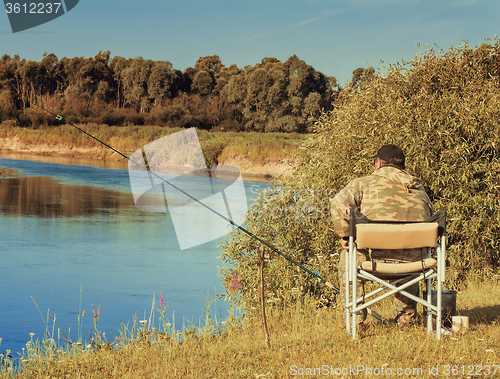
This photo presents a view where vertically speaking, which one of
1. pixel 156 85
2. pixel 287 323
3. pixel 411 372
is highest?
pixel 156 85

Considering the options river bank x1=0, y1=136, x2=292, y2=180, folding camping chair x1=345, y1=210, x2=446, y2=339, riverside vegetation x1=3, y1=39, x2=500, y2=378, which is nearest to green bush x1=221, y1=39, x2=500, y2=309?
riverside vegetation x1=3, y1=39, x2=500, y2=378

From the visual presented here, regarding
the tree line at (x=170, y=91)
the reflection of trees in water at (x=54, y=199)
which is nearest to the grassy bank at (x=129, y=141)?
the tree line at (x=170, y=91)

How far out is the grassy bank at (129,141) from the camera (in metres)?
28.8

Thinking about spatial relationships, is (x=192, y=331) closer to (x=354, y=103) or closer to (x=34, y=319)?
(x=34, y=319)

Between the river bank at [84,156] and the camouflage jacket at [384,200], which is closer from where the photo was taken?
the camouflage jacket at [384,200]

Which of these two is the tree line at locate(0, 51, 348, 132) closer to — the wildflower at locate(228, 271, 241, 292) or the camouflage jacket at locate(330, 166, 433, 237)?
the wildflower at locate(228, 271, 241, 292)

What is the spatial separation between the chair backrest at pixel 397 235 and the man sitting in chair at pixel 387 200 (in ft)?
0.76

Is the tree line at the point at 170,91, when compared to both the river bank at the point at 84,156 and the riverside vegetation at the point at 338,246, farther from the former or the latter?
the riverside vegetation at the point at 338,246

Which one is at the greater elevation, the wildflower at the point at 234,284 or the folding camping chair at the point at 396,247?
the folding camping chair at the point at 396,247

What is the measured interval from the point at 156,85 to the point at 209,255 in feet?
140

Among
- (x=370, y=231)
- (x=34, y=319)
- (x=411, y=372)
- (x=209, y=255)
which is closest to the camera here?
(x=411, y=372)

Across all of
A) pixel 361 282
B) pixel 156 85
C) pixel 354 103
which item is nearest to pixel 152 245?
pixel 354 103

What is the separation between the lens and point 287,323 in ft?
17.2

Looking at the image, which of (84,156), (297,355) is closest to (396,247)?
(297,355)
